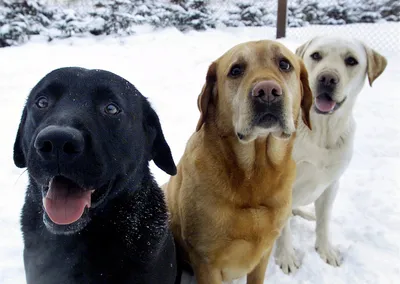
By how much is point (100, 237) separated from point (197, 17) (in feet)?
28.0

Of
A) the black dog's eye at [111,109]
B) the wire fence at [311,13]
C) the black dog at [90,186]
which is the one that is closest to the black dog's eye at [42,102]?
the black dog at [90,186]

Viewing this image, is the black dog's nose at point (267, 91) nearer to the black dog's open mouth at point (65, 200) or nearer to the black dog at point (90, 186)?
the black dog at point (90, 186)

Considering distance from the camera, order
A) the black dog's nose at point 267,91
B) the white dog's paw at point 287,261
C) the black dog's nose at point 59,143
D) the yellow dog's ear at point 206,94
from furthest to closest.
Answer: the white dog's paw at point 287,261 → the yellow dog's ear at point 206,94 → the black dog's nose at point 267,91 → the black dog's nose at point 59,143

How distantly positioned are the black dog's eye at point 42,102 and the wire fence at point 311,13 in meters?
8.49

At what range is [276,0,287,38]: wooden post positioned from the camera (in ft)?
27.3

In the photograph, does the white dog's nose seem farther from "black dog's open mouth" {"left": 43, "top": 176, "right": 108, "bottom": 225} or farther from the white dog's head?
"black dog's open mouth" {"left": 43, "top": 176, "right": 108, "bottom": 225}

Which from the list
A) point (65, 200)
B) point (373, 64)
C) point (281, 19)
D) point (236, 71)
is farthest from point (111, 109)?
point (281, 19)

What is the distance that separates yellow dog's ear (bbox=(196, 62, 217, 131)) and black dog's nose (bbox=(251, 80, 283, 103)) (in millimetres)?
370

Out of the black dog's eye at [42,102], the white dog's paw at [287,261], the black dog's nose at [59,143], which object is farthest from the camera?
the white dog's paw at [287,261]

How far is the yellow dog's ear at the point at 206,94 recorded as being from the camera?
6.88 feet

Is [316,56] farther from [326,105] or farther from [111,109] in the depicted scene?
[111,109]

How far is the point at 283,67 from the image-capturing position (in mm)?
2039

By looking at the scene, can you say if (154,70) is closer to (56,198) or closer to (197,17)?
(197,17)

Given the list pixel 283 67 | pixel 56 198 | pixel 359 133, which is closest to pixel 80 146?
pixel 56 198
